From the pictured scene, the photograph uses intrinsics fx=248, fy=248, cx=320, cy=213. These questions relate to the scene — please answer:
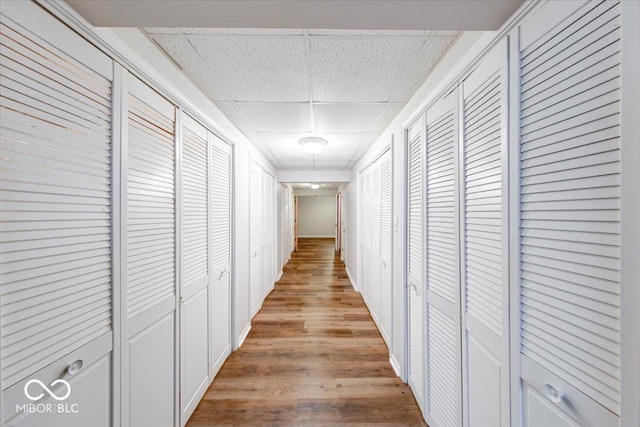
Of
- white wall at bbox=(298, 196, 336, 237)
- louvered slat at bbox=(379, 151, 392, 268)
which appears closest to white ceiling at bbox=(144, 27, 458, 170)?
louvered slat at bbox=(379, 151, 392, 268)

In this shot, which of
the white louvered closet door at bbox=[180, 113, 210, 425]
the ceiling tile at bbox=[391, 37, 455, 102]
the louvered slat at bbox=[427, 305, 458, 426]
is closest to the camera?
the ceiling tile at bbox=[391, 37, 455, 102]

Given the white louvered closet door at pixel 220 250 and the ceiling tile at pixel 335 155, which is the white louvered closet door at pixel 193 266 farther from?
the ceiling tile at pixel 335 155

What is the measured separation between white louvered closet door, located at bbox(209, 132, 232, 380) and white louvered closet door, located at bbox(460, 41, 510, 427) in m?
1.87

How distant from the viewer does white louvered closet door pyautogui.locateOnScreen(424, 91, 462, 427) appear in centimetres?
138

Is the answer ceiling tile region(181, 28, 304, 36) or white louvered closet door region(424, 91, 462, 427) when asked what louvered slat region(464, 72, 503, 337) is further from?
ceiling tile region(181, 28, 304, 36)

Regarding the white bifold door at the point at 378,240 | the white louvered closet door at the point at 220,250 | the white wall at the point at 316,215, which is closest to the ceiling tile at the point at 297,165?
the white bifold door at the point at 378,240

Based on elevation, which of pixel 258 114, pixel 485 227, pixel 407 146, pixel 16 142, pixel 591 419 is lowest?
pixel 591 419

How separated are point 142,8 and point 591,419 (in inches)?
76.4

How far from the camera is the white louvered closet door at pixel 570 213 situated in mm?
655

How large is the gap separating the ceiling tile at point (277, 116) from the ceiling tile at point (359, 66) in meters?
0.30

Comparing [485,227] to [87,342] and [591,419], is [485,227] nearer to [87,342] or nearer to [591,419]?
[591,419]

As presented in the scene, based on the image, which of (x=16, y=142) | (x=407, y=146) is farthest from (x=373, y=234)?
(x=16, y=142)

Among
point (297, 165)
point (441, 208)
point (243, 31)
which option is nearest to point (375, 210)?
point (441, 208)

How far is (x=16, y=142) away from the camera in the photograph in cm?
76
